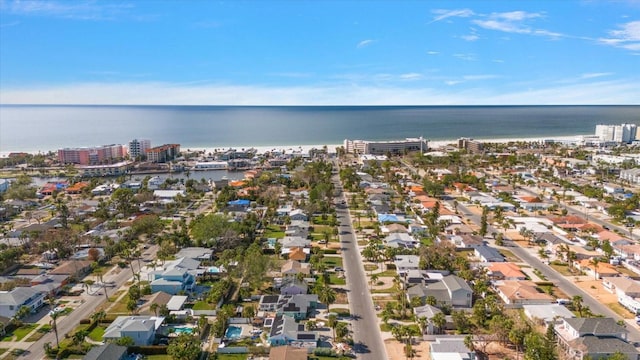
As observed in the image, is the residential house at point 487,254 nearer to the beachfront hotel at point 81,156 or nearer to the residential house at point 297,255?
the residential house at point 297,255

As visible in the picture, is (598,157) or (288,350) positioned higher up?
(598,157)

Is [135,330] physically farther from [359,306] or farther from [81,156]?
[81,156]

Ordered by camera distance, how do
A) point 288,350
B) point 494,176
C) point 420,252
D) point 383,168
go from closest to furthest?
point 288,350 → point 420,252 → point 494,176 → point 383,168

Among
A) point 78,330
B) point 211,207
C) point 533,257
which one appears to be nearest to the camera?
point 78,330

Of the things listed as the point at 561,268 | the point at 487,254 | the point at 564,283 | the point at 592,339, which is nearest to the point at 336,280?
the point at 487,254

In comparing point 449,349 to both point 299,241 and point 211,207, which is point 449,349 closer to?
point 299,241

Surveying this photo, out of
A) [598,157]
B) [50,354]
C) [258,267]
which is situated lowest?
[50,354]

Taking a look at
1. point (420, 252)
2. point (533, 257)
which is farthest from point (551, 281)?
point (420, 252)

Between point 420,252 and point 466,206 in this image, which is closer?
point 420,252

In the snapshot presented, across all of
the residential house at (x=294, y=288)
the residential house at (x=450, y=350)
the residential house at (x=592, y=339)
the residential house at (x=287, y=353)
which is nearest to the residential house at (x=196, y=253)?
the residential house at (x=294, y=288)
